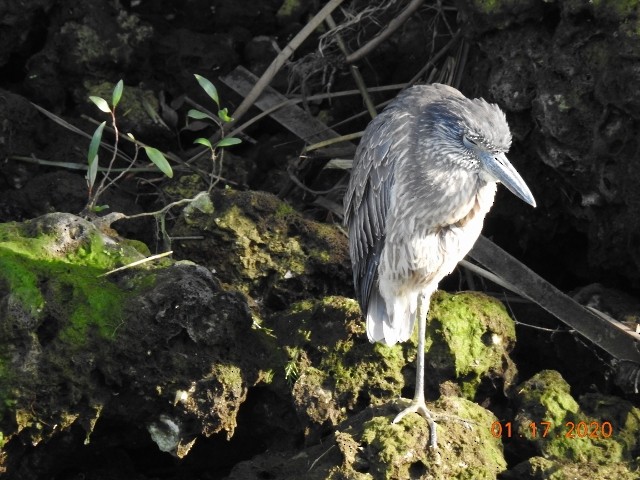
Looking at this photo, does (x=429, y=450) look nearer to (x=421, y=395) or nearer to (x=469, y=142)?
(x=421, y=395)

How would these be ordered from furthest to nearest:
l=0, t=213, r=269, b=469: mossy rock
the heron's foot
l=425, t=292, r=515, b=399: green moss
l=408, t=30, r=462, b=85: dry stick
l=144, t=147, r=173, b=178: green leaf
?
l=408, t=30, r=462, b=85: dry stick → l=144, t=147, r=173, b=178: green leaf → l=425, t=292, r=515, b=399: green moss → l=0, t=213, r=269, b=469: mossy rock → the heron's foot

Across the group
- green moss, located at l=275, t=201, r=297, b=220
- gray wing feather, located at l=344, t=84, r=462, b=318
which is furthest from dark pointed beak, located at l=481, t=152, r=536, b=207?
green moss, located at l=275, t=201, r=297, b=220

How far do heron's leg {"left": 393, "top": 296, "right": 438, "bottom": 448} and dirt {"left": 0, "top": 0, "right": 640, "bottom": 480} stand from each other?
0.21 feet

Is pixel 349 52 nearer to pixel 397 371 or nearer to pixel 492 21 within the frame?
pixel 492 21

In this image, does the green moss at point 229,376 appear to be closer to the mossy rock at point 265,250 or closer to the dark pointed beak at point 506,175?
the mossy rock at point 265,250

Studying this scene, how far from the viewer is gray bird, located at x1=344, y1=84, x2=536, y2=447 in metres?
4.07

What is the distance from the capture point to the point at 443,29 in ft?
18.9

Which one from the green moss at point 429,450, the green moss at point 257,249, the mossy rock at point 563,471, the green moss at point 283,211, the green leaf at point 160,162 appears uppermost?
the mossy rock at point 563,471

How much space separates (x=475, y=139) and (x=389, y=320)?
835 mm

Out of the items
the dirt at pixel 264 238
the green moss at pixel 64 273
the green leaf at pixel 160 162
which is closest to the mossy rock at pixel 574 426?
the dirt at pixel 264 238

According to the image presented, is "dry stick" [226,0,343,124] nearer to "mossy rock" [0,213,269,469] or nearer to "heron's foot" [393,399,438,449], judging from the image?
"mossy rock" [0,213,269,469]

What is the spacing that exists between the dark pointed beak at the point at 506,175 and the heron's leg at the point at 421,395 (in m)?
0.67

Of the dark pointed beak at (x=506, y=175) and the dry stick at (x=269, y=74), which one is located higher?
the dark pointed beak at (x=506, y=175)

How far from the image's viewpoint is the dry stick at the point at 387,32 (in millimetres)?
5605
